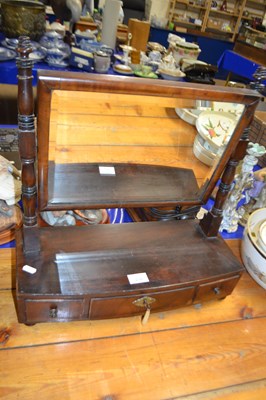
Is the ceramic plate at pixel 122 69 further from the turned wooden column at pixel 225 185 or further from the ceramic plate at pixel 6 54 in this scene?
the turned wooden column at pixel 225 185

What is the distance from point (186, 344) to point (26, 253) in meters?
0.36

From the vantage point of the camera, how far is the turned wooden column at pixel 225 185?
61 cm

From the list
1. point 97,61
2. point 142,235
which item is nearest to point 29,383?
point 142,235

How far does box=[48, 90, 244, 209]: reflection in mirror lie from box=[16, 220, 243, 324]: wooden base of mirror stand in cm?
8

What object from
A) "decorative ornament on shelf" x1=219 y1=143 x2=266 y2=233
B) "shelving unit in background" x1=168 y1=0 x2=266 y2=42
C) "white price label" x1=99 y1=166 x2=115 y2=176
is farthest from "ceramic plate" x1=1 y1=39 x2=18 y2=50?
"shelving unit in background" x1=168 y1=0 x2=266 y2=42

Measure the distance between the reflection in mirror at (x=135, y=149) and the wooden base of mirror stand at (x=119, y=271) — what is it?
0.26 feet

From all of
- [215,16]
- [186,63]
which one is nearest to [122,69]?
[186,63]

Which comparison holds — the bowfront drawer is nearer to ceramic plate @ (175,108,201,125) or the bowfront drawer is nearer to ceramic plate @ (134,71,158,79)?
ceramic plate @ (175,108,201,125)

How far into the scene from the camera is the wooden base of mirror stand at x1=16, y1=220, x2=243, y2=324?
1.79ft

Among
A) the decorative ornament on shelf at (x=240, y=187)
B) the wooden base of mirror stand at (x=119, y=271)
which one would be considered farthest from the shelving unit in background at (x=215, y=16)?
the wooden base of mirror stand at (x=119, y=271)

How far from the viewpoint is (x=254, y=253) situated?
707 mm

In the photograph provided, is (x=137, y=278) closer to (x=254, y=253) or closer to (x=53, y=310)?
(x=53, y=310)

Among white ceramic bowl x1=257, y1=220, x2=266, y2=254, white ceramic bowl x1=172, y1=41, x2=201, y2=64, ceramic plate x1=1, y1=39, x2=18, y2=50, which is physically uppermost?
white ceramic bowl x1=172, y1=41, x2=201, y2=64

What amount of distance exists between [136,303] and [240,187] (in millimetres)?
444
